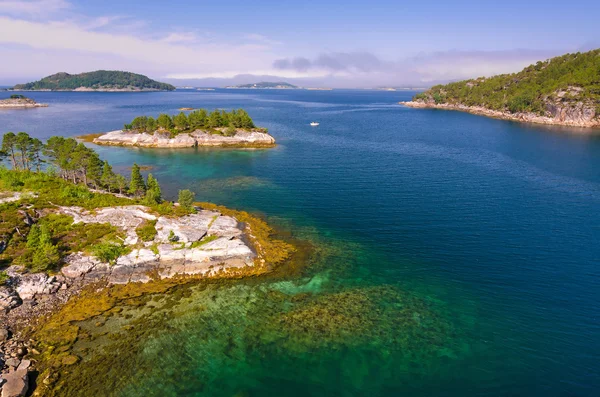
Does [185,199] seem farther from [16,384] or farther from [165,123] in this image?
[165,123]

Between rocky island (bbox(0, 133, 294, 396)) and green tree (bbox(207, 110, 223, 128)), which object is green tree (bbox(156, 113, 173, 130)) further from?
rocky island (bbox(0, 133, 294, 396))

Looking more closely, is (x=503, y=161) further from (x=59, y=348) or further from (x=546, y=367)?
(x=59, y=348)

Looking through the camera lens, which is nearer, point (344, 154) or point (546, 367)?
point (546, 367)

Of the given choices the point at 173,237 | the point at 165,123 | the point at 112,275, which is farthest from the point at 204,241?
the point at 165,123

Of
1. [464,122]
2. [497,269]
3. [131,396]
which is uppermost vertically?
[464,122]

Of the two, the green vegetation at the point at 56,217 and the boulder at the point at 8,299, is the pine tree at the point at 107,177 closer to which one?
the green vegetation at the point at 56,217

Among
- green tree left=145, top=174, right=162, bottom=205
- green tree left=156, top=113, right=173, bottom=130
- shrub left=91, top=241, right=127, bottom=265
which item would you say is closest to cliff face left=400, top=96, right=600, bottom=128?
green tree left=156, top=113, right=173, bottom=130

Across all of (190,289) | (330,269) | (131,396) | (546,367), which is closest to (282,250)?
(330,269)
